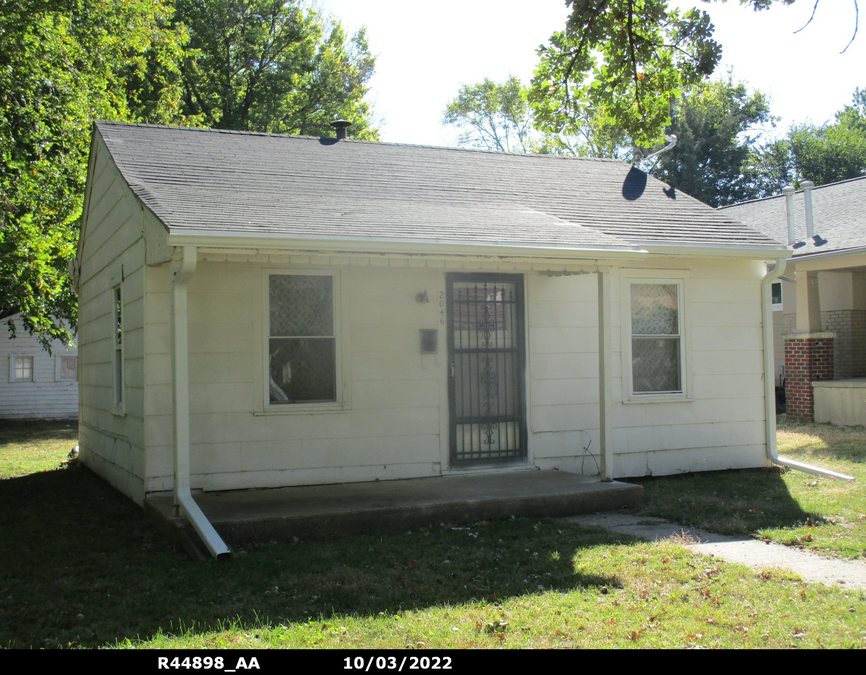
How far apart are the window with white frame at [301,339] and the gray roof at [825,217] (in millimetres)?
9810

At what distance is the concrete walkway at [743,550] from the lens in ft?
16.7

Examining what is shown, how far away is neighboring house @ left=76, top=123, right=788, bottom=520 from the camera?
6.90m

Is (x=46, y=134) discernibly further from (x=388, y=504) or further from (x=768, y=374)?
(x=768, y=374)

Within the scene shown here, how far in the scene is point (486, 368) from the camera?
8289 mm

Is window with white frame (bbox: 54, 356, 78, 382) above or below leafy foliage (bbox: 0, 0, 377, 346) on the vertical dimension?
below

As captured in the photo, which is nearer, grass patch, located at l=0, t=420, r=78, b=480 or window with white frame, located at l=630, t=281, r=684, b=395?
window with white frame, located at l=630, t=281, r=684, b=395

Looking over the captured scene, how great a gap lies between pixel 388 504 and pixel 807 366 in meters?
10.6

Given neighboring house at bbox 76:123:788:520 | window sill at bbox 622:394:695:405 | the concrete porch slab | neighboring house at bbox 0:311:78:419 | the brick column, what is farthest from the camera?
neighboring house at bbox 0:311:78:419

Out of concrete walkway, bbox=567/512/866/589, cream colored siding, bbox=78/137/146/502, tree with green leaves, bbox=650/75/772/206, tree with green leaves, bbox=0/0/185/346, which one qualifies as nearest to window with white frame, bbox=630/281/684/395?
concrete walkway, bbox=567/512/866/589

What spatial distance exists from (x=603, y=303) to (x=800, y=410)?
8751mm

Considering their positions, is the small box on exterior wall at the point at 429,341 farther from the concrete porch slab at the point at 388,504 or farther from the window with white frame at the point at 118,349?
the window with white frame at the point at 118,349

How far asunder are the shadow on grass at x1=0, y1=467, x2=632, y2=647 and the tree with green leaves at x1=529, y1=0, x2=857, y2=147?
4.34 metres

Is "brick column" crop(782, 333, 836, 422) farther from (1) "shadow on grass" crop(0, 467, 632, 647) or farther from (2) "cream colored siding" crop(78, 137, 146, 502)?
(2) "cream colored siding" crop(78, 137, 146, 502)

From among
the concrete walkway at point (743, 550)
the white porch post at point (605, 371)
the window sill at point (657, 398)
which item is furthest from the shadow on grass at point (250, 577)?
the window sill at point (657, 398)
